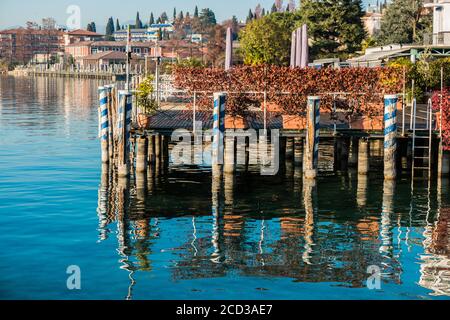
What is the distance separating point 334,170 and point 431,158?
13.1ft

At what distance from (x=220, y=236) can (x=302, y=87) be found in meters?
13.3

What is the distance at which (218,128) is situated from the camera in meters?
30.8

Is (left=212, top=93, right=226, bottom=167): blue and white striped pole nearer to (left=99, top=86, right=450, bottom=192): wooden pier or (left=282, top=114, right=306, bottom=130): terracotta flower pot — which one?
(left=99, top=86, right=450, bottom=192): wooden pier

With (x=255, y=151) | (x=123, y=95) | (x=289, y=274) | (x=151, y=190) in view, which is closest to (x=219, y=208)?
(x=151, y=190)

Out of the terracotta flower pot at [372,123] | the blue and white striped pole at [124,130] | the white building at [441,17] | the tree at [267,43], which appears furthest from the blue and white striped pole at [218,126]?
the tree at [267,43]

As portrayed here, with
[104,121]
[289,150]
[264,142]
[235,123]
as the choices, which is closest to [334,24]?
[289,150]

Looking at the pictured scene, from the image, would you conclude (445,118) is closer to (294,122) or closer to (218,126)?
(294,122)

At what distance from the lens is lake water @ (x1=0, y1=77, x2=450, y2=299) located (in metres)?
18.8

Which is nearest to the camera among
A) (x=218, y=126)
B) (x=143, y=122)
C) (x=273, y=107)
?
(x=218, y=126)

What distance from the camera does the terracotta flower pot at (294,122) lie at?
3428cm

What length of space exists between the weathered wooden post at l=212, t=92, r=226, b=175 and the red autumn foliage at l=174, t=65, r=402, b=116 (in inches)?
159

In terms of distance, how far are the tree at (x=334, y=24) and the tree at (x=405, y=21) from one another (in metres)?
3.21
